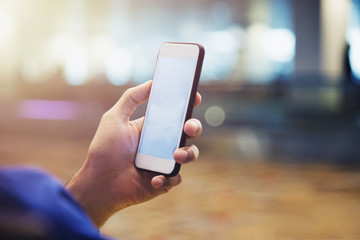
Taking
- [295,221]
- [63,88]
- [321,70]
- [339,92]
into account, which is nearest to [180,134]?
[295,221]

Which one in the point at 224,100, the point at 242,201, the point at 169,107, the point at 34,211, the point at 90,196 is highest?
the point at 34,211

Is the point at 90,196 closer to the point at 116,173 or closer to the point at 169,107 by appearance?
the point at 116,173

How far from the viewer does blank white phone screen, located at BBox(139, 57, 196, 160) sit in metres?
1.54

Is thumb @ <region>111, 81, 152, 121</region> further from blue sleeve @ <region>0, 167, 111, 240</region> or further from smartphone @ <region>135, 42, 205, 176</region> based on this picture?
blue sleeve @ <region>0, 167, 111, 240</region>

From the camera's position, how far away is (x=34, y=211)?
587mm

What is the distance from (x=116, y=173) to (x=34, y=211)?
988mm

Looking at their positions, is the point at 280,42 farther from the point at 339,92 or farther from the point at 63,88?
the point at 63,88

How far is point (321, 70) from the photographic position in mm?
11578

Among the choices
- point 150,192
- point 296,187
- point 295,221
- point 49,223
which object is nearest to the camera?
point 49,223

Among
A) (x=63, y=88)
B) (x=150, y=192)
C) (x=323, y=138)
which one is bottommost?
(x=63, y=88)

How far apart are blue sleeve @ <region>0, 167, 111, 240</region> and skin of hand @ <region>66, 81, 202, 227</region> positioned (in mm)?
822

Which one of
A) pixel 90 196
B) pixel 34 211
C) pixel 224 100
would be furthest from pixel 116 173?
pixel 224 100

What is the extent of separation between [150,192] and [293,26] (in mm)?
11085

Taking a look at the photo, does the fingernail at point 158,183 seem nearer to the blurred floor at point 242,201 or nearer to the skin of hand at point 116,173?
the skin of hand at point 116,173
